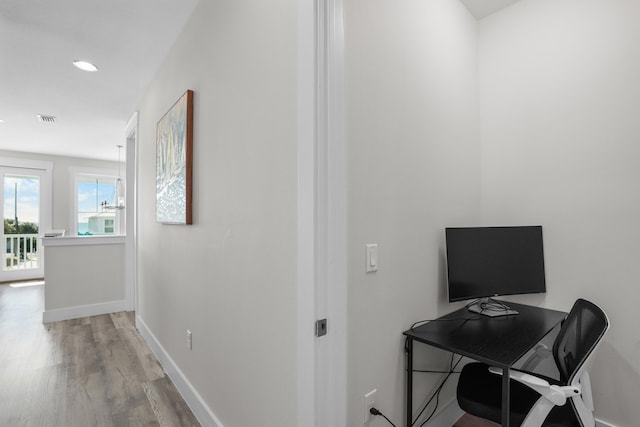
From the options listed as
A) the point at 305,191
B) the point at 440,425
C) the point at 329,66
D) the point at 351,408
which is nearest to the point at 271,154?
the point at 305,191

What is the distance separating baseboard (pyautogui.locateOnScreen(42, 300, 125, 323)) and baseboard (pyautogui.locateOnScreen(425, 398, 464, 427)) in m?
3.93

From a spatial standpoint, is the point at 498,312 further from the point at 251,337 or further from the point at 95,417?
the point at 95,417

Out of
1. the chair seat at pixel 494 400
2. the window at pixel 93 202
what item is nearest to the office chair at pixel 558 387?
the chair seat at pixel 494 400

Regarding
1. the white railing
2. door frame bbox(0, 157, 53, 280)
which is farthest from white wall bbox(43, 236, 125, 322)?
the white railing

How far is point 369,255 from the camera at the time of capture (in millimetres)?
1287

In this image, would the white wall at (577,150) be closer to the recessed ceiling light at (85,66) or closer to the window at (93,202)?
the recessed ceiling light at (85,66)

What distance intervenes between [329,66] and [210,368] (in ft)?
5.51

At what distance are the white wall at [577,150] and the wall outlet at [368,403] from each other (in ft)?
4.35

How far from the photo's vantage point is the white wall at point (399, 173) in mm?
1247

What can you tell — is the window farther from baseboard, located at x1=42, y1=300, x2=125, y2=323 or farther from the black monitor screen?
the black monitor screen

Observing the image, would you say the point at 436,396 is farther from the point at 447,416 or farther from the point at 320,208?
the point at 320,208

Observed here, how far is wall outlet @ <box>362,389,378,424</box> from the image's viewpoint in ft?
4.15

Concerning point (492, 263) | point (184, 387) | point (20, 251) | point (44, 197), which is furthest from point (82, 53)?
point (20, 251)

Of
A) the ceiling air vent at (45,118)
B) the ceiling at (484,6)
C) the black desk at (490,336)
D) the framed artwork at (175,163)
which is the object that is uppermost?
the ceiling at (484,6)
